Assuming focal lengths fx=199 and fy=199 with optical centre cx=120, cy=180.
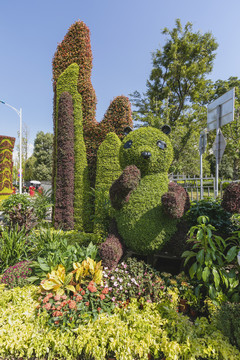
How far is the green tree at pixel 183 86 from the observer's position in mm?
12945

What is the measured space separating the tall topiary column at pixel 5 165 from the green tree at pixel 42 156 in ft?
51.6

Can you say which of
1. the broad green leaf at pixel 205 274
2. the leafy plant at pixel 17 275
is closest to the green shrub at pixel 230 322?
the broad green leaf at pixel 205 274

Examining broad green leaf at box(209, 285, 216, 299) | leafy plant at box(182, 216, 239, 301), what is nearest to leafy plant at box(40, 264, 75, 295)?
leafy plant at box(182, 216, 239, 301)

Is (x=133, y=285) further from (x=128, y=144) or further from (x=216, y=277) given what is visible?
(x=128, y=144)

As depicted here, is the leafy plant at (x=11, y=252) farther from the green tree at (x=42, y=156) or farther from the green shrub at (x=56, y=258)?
the green tree at (x=42, y=156)

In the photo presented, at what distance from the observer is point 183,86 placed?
1420 centimetres

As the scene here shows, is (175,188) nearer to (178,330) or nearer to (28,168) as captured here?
(178,330)

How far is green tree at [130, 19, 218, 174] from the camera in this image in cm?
1295

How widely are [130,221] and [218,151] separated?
389cm

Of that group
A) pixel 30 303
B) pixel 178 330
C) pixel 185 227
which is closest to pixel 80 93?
pixel 185 227

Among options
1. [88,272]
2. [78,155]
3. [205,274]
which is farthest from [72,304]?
[78,155]

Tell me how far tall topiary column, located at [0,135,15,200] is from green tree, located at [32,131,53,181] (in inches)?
620

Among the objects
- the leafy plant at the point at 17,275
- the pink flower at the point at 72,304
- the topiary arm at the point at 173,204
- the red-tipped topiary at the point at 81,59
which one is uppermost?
the red-tipped topiary at the point at 81,59

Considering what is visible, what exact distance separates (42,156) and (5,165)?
664 inches
